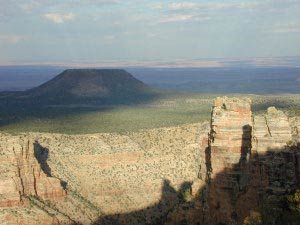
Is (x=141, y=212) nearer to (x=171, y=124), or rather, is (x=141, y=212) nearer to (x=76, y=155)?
(x=76, y=155)

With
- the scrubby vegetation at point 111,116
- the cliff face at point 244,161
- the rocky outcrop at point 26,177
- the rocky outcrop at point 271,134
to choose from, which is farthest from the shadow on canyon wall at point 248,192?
the scrubby vegetation at point 111,116

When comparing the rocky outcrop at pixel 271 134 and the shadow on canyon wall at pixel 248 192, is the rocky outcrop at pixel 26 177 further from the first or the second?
the rocky outcrop at pixel 271 134

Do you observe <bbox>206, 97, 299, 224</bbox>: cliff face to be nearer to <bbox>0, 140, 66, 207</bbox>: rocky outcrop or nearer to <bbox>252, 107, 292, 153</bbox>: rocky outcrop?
<bbox>252, 107, 292, 153</bbox>: rocky outcrop

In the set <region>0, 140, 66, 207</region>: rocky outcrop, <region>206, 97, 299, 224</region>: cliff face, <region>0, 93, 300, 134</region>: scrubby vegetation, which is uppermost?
<region>206, 97, 299, 224</region>: cliff face

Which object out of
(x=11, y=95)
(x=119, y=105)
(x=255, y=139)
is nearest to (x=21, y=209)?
(x=255, y=139)

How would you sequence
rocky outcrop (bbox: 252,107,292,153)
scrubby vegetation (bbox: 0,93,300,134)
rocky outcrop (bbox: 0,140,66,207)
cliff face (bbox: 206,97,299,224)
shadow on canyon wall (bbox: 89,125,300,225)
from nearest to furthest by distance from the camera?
shadow on canyon wall (bbox: 89,125,300,225), cliff face (bbox: 206,97,299,224), rocky outcrop (bbox: 252,107,292,153), rocky outcrop (bbox: 0,140,66,207), scrubby vegetation (bbox: 0,93,300,134)

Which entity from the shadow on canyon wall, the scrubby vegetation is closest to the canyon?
the shadow on canyon wall

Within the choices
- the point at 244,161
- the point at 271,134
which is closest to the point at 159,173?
the point at 244,161
